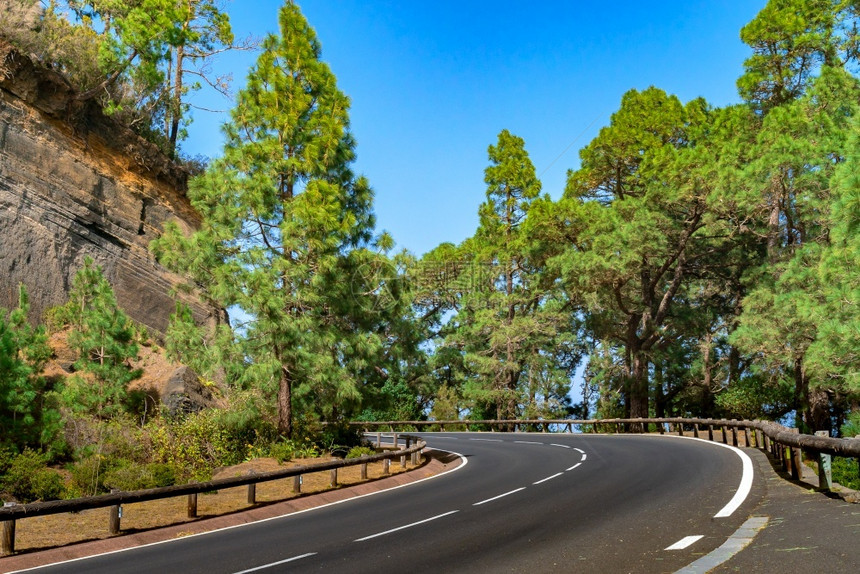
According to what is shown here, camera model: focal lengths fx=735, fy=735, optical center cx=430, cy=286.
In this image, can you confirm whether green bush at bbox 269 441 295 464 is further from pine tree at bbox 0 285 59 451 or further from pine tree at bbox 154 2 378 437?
pine tree at bbox 0 285 59 451

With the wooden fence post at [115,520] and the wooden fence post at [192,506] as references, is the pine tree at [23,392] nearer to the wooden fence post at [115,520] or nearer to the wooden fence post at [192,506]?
the wooden fence post at [192,506]

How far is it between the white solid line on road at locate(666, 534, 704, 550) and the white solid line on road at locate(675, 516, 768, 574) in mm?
411

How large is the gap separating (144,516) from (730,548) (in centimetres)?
1192

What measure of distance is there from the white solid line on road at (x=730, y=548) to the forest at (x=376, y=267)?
563 inches

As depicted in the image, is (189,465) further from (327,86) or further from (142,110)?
(142,110)

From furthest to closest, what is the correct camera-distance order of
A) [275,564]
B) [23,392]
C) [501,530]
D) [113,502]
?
[23,392], [113,502], [501,530], [275,564]

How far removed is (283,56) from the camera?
27359 mm

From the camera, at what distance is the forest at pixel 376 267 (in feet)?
77.0

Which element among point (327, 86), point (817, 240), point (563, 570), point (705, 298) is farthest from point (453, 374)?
point (563, 570)

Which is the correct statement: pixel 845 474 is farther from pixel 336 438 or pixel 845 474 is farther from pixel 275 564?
pixel 275 564

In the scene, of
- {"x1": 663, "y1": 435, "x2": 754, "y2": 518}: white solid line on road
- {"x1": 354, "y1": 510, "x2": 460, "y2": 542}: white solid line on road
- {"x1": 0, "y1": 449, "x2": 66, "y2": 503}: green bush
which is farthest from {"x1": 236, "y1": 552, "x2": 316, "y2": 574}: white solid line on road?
{"x1": 0, "y1": 449, "x2": 66, "y2": 503}: green bush

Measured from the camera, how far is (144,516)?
15.3 m

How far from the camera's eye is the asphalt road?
8680 mm

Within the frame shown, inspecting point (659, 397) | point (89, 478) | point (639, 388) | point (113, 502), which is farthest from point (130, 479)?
point (659, 397)
